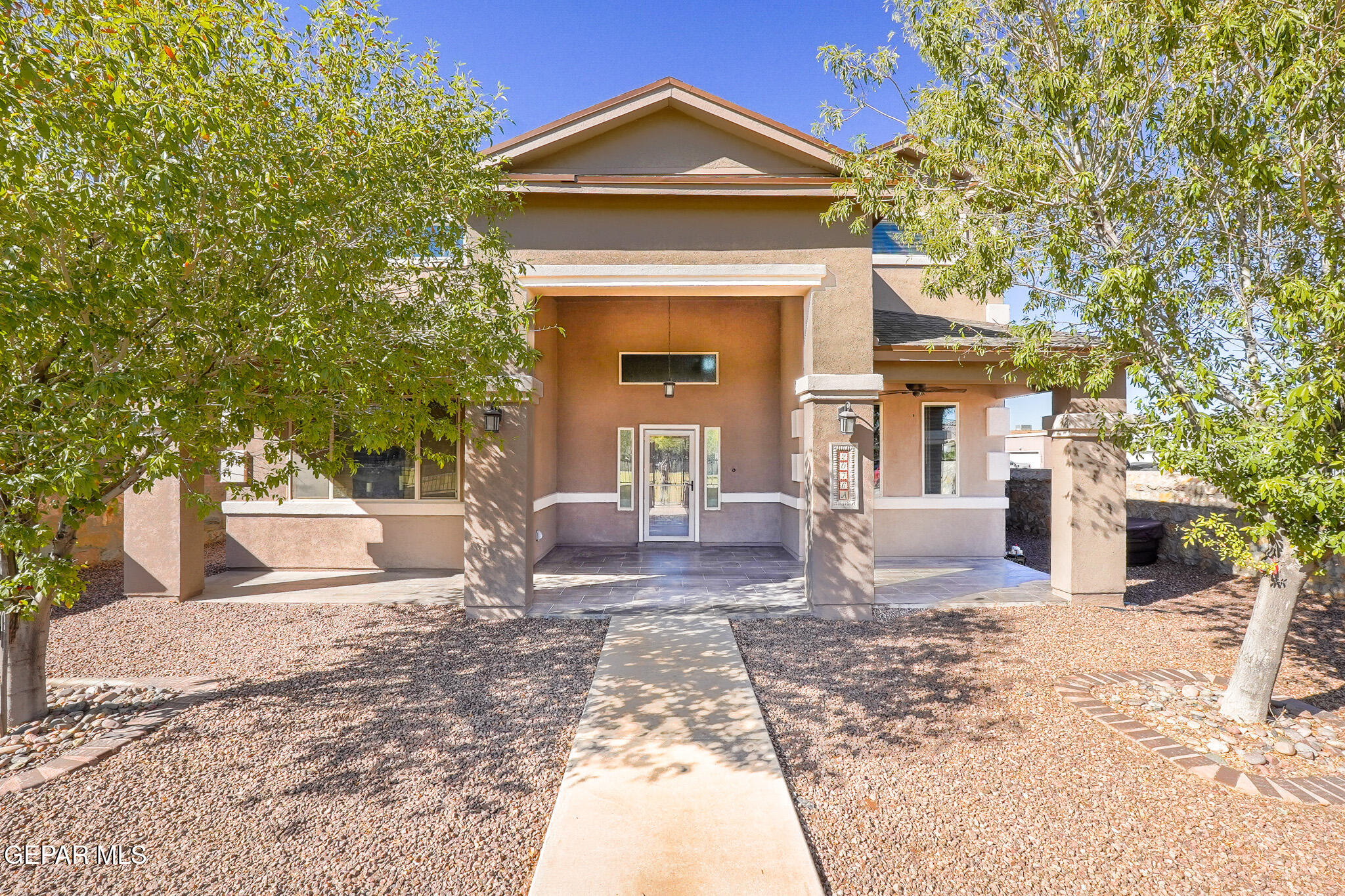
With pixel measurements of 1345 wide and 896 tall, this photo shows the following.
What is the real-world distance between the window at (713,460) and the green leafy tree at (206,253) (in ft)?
20.2

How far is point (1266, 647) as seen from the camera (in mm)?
4277

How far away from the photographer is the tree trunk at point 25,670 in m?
4.07

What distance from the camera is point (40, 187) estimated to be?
115 inches

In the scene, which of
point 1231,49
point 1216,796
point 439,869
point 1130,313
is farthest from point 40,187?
point 1216,796

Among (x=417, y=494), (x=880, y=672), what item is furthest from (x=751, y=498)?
(x=880, y=672)

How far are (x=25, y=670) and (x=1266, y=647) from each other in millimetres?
8696

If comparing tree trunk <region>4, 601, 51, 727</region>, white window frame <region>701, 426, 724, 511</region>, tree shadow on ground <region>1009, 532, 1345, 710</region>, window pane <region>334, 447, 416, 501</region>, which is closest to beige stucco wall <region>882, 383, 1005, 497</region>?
tree shadow on ground <region>1009, 532, 1345, 710</region>

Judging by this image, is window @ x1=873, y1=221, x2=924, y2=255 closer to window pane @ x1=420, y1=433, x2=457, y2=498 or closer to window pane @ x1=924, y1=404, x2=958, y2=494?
window pane @ x1=924, y1=404, x2=958, y2=494

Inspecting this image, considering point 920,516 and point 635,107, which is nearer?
point 635,107

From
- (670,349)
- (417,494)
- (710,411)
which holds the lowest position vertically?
(417,494)

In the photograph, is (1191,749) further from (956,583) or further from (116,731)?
(116,731)

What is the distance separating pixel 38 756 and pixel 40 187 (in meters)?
3.39

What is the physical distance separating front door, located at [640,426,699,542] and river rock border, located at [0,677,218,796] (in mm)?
6949

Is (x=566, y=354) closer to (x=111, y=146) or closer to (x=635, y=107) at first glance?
(x=635, y=107)
